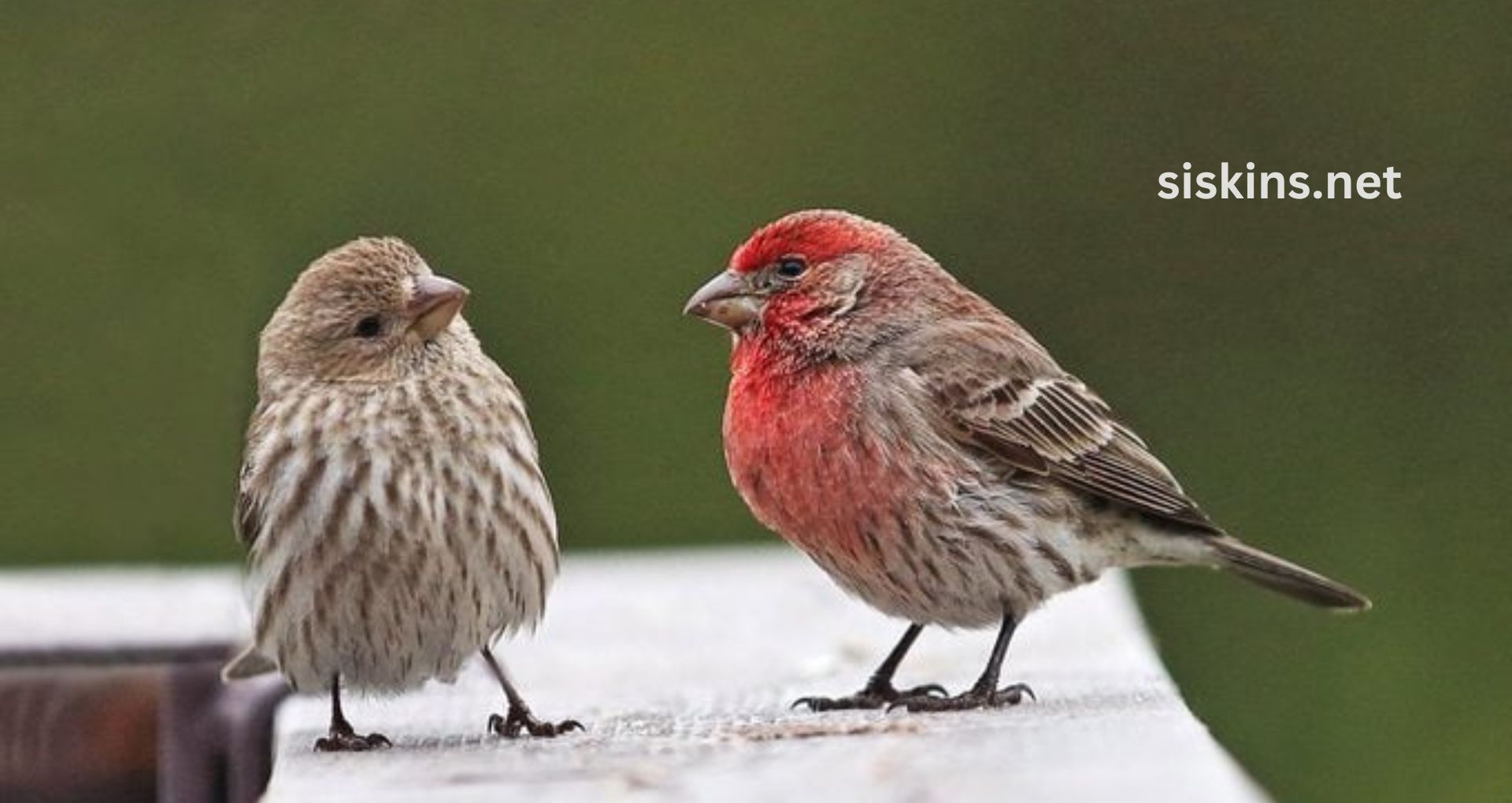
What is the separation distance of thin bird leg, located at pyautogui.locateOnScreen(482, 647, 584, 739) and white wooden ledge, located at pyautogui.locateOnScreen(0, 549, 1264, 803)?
37mm

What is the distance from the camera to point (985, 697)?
19.1 ft

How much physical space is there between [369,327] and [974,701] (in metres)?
1.13

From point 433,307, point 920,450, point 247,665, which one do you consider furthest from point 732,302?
point 247,665

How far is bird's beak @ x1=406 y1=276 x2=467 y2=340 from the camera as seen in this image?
19.3 ft

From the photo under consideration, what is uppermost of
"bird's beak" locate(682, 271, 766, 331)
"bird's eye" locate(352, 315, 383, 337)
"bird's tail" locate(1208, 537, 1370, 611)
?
"bird's eye" locate(352, 315, 383, 337)

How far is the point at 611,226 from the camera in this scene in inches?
434

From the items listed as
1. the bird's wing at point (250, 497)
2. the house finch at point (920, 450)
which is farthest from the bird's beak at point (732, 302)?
the bird's wing at point (250, 497)

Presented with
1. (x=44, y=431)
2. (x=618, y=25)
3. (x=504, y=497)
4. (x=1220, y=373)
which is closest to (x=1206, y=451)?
(x=1220, y=373)

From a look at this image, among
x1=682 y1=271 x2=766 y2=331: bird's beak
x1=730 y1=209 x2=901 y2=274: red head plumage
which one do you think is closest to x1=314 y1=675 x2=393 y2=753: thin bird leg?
x1=682 y1=271 x2=766 y2=331: bird's beak

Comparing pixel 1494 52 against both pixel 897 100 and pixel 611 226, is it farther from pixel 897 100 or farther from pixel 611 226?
pixel 611 226

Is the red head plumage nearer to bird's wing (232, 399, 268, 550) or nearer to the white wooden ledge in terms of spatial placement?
the white wooden ledge

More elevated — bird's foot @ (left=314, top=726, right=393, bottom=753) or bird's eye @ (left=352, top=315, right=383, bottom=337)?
bird's eye @ (left=352, top=315, right=383, bottom=337)

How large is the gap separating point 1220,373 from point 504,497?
5.16 metres

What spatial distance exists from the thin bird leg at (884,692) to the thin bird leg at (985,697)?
54 mm
